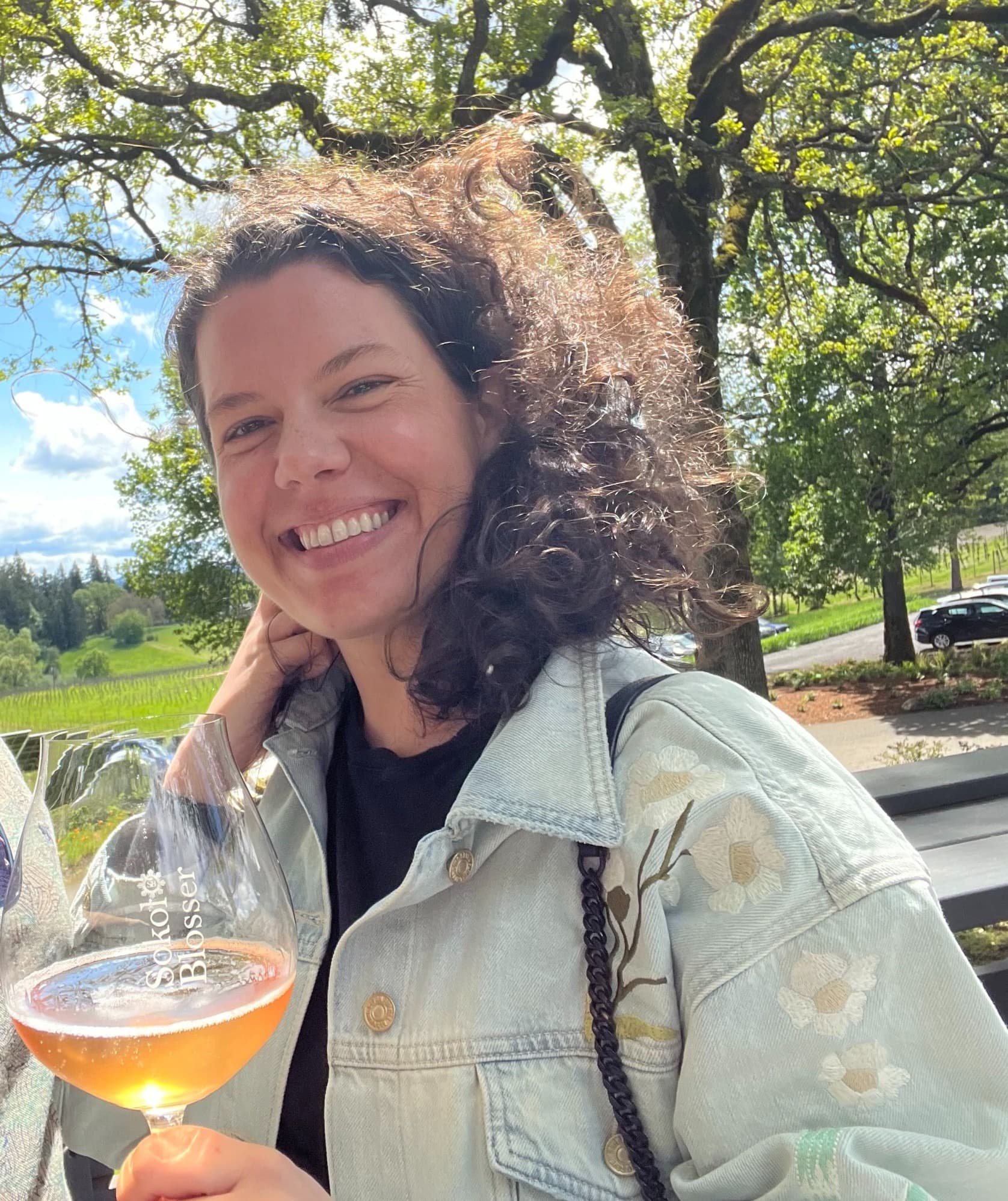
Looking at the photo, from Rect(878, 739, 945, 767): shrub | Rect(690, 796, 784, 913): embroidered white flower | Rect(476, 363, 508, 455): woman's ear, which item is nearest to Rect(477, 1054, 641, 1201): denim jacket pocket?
Rect(690, 796, 784, 913): embroidered white flower

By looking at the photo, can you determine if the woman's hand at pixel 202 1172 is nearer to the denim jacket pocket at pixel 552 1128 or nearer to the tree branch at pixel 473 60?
the denim jacket pocket at pixel 552 1128

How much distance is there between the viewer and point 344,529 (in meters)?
1.58

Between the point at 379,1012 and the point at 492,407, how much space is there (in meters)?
0.95

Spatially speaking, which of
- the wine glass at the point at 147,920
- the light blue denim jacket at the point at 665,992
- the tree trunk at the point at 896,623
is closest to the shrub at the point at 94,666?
the light blue denim jacket at the point at 665,992

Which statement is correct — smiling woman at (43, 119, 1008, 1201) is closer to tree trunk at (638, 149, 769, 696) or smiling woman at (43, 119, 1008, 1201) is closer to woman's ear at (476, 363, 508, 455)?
woman's ear at (476, 363, 508, 455)

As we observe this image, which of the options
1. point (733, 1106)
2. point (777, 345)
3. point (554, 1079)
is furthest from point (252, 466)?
point (777, 345)

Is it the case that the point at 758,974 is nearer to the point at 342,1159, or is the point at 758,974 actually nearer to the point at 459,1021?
the point at 459,1021

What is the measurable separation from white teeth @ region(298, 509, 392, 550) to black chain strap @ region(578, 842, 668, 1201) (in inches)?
24.0

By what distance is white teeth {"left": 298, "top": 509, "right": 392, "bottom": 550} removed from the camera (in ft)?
5.17

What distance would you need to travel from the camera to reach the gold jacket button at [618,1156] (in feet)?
4.00

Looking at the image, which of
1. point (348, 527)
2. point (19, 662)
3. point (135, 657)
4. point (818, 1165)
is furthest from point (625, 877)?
point (19, 662)

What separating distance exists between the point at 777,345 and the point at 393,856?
8.71 metres

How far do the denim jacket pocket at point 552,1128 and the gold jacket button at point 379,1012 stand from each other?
0.51 ft

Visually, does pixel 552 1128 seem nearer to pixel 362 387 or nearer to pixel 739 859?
pixel 739 859
